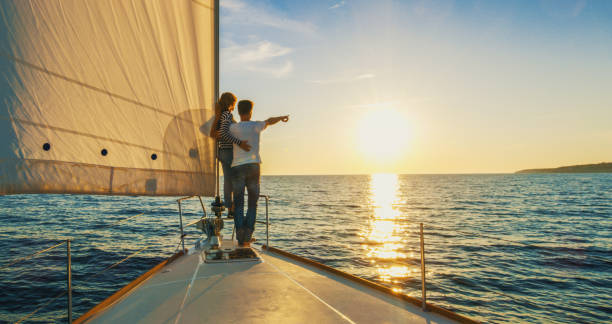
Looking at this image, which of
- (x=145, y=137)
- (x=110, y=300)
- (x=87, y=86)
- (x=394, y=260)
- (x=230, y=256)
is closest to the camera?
(x=110, y=300)

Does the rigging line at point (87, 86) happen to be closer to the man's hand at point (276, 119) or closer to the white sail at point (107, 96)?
the white sail at point (107, 96)

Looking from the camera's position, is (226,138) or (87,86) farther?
(226,138)

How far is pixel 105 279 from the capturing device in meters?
8.05

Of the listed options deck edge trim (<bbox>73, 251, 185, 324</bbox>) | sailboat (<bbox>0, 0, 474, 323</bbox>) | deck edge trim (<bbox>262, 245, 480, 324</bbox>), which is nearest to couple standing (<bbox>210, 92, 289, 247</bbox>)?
sailboat (<bbox>0, 0, 474, 323</bbox>)

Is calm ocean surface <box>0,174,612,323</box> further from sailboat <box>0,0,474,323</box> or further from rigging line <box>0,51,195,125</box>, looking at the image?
rigging line <box>0,51,195,125</box>

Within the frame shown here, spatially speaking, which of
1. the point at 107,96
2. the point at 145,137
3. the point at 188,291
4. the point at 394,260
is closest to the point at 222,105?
the point at 145,137

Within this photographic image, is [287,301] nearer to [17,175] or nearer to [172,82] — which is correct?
[17,175]

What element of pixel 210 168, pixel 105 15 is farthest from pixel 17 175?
pixel 210 168

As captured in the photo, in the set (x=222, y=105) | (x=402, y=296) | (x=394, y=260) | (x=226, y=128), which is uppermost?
(x=222, y=105)

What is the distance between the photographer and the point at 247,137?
3.81 m

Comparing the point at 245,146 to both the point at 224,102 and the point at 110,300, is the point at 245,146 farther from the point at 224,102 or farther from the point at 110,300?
the point at 110,300

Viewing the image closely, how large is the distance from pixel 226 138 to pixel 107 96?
1208 mm

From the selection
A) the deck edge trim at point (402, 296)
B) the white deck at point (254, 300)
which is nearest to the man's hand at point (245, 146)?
the white deck at point (254, 300)

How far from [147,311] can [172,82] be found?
7.12 ft
